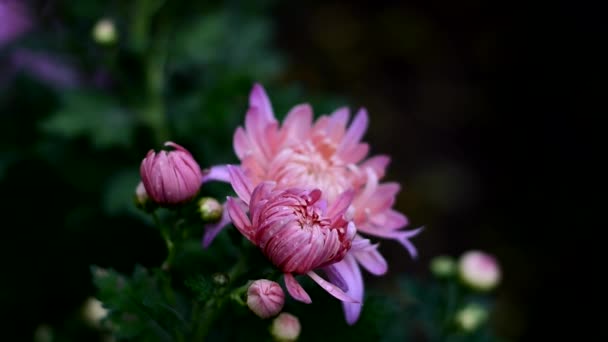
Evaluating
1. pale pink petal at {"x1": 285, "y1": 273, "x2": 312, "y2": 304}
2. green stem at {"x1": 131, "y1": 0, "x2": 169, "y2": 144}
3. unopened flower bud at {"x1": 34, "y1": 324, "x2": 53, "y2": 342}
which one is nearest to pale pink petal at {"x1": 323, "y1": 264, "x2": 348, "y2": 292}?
pale pink petal at {"x1": 285, "y1": 273, "x2": 312, "y2": 304}

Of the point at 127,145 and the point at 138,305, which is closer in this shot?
the point at 138,305

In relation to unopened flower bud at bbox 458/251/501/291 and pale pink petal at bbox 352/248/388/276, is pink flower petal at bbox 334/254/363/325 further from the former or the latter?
unopened flower bud at bbox 458/251/501/291

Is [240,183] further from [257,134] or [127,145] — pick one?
[127,145]

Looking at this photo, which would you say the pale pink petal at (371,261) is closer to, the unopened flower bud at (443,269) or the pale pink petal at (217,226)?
the pale pink petal at (217,226)

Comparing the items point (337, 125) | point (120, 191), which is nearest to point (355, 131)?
point (337, 125)

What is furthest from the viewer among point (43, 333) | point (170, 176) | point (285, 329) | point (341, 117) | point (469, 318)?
point (43, 333)

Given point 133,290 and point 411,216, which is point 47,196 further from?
point 411,216
